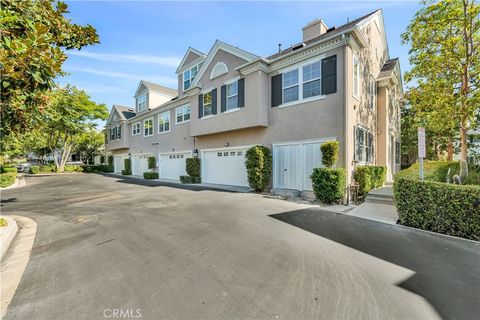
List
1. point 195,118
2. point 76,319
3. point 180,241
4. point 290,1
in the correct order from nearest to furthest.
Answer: point 76,319 → point 180,241 → point 290,1 → point 195,118

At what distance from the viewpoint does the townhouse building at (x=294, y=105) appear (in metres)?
8.95

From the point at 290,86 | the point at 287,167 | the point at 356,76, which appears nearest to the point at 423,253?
the point at 287,167

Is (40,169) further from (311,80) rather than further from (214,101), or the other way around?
(311,80)

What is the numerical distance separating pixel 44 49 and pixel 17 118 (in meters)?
3.01

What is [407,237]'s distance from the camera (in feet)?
16.1

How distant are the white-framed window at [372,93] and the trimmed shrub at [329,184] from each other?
5770 millimetres

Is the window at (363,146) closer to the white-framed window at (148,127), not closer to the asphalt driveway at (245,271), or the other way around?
the asphalt driveway at (245,271)

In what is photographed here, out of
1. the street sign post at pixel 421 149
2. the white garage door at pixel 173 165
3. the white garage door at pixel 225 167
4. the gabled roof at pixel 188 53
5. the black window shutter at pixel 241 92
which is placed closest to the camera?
the street sign post at pixel 421 149

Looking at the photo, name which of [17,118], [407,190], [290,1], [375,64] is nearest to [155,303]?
[407,190]

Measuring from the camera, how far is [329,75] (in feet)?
29.6

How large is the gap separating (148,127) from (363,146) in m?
18.7

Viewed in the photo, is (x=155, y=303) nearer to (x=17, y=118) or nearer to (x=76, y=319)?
(x=76, y=319)

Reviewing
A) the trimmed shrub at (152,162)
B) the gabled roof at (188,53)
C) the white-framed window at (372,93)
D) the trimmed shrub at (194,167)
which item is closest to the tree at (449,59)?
the white-framed window at (372,93)

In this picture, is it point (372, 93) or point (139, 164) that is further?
point (139, 164)
